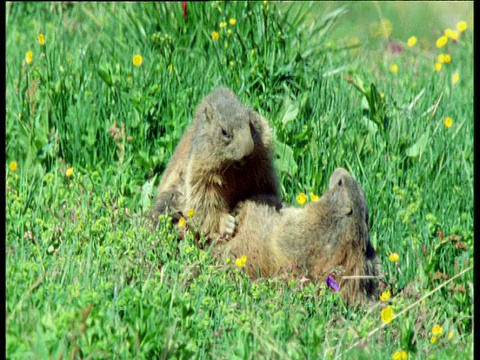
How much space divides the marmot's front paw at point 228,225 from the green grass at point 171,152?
1.13 feet

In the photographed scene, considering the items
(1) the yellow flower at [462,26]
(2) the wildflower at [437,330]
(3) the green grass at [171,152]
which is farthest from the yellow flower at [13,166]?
(1) the yellow flower at [462,26]

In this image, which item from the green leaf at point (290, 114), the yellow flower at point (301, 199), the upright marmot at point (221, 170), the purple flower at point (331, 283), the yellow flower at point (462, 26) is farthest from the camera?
the yellow flower at point (462, 26)

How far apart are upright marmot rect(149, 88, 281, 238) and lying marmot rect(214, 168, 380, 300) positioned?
0.28 meters

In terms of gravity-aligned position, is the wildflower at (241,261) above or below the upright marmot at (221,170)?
below

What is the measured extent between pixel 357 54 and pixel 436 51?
3.30 feet

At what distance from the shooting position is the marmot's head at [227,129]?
459cm

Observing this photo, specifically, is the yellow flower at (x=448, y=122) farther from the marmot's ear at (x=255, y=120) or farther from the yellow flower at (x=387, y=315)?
the yellow flower at (x=387, y=315)

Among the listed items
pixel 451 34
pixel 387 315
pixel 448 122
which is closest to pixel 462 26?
pixel 451 34

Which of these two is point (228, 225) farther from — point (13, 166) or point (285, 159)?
point (13, 166)

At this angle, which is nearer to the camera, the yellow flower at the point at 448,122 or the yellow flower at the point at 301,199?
the yellow flower at the point at 301,199

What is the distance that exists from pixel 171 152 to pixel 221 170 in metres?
1.02

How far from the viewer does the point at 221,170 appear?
15.9 feet

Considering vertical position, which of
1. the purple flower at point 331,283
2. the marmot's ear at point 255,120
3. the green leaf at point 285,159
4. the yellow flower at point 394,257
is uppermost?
the marmot's ear at point 255,120

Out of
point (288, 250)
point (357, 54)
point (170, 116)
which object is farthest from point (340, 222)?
point (357, 54)
